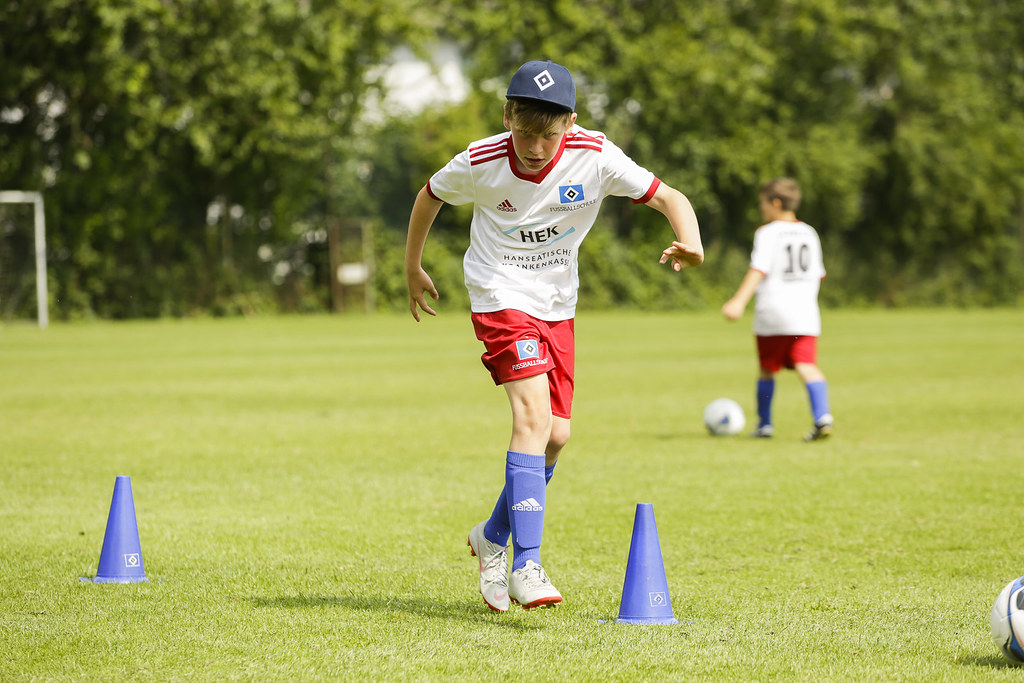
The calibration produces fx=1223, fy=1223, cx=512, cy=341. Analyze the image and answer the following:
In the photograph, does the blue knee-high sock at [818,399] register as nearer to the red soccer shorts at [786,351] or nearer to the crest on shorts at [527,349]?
the red soccer shorts at [786,351]

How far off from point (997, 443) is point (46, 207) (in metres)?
25.3

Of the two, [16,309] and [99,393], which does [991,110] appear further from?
[99,393]

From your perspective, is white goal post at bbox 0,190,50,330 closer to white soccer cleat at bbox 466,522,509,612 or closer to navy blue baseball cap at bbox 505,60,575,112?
white soccer cleat at bbox 466,522,509,612

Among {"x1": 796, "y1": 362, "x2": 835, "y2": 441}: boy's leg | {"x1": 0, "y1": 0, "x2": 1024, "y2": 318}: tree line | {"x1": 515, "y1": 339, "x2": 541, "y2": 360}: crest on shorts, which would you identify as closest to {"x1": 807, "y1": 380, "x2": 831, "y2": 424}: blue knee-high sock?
{"x1": 796, "y1": 362, "x2": 835, "y2": 441}: boy's leg

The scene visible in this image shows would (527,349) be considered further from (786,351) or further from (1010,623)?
(786,351)

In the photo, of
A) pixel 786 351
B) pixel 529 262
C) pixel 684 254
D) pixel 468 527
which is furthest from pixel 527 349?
pixel 786 351

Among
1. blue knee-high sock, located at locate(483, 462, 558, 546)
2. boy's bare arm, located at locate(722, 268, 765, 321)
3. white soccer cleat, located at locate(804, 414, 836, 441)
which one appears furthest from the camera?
white soccer cleat, located at locate(804, 414, 836, 441)

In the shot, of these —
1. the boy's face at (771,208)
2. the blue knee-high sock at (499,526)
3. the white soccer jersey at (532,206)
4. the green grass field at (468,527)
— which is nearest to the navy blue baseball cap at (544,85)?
the white soccer jersey at (532,206)

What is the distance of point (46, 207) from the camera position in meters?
29.4

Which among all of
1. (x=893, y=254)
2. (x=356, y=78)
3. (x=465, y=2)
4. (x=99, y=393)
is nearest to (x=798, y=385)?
(x=99, y=393)

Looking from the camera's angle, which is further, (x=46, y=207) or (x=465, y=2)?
(x=465, y=2)

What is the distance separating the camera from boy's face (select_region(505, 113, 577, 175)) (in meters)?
4.36

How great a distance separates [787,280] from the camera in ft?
33.4

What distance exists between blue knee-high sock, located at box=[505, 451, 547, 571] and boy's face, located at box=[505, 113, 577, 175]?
108 cm
